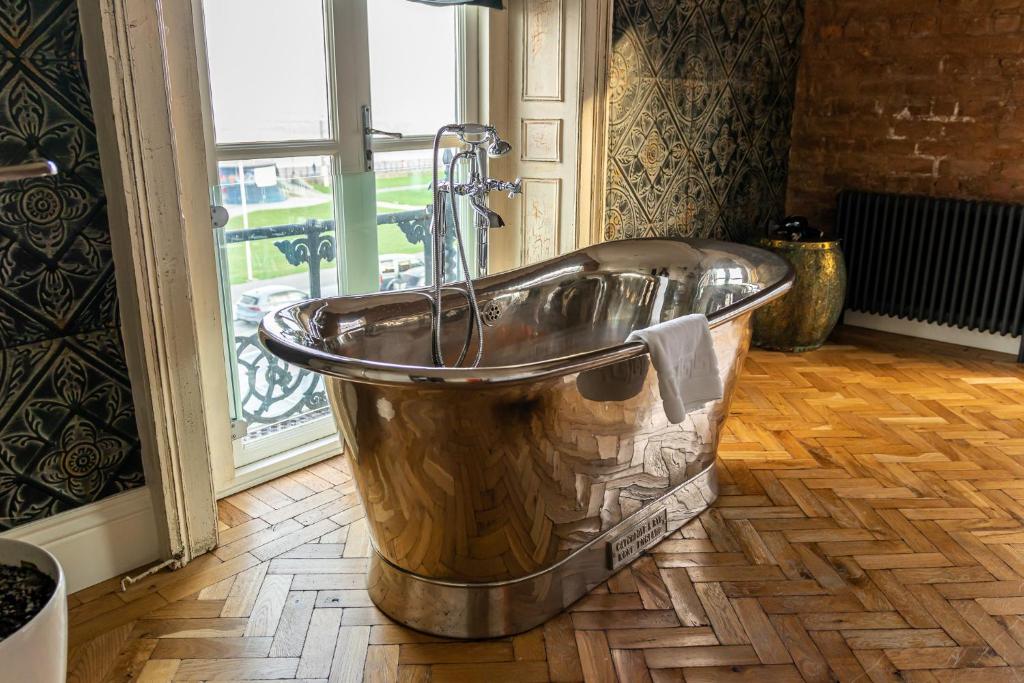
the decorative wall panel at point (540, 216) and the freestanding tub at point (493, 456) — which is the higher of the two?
the decorative wall panel at point (540, 216)

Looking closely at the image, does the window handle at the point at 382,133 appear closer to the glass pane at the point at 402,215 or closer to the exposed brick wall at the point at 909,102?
the glass pane at the point at 402,215

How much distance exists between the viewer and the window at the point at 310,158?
227cm

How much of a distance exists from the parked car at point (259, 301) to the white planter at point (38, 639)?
1144mm

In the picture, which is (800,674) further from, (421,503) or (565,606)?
(421,503)

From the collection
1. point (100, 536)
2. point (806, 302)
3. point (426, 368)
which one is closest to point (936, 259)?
point (806, 302)

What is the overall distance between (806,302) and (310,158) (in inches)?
89.4

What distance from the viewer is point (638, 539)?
204 centimetres

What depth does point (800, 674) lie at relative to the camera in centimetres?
164

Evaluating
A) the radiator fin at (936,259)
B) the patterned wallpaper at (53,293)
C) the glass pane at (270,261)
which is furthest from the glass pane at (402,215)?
the radiator fin at (936,259)

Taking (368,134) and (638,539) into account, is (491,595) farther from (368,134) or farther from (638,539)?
(368,134)

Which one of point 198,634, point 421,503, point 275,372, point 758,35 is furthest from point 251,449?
point 758,35

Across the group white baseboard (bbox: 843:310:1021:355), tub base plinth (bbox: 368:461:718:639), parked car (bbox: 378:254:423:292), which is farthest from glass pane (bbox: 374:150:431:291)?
white baseboard (bbox: 843:310:1021:355)

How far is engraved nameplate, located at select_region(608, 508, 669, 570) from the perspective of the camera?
1.97m

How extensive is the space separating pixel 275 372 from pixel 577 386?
119cm
